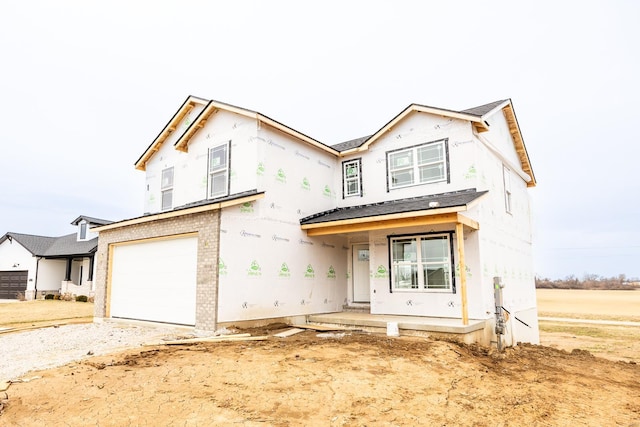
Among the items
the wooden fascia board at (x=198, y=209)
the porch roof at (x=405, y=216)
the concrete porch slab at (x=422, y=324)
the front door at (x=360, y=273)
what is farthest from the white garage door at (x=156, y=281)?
the front door at (x=360, y=273)

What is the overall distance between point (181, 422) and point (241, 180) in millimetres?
8817

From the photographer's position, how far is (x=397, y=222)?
10.7 m

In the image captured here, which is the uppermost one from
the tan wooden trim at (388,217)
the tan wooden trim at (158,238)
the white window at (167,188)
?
the white window at (167,188)

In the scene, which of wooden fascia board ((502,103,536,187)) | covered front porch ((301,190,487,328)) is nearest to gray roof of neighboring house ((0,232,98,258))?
covered front porch ((301,190,487,328))

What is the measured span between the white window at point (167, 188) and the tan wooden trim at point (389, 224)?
665 centimetres

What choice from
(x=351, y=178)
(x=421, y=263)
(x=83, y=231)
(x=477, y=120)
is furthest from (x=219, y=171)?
(x=83, y=231)

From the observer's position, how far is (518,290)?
1409cm

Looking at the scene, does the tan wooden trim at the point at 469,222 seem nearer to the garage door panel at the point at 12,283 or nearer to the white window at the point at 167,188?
the white window at the point at 167,188

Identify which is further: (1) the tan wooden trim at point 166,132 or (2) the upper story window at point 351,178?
(1) the tan wooden trim at point 166,132

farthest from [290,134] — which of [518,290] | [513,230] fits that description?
[518,290]

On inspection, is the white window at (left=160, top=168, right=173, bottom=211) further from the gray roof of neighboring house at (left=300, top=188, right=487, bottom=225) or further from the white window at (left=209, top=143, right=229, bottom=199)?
the gray roof of neighboring house at (left=300, top=188, right=487, bottom=225)

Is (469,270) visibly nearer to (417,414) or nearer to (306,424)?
(417,414)

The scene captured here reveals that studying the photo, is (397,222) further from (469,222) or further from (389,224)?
(469,222)

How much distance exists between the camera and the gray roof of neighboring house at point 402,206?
10.3 metres
